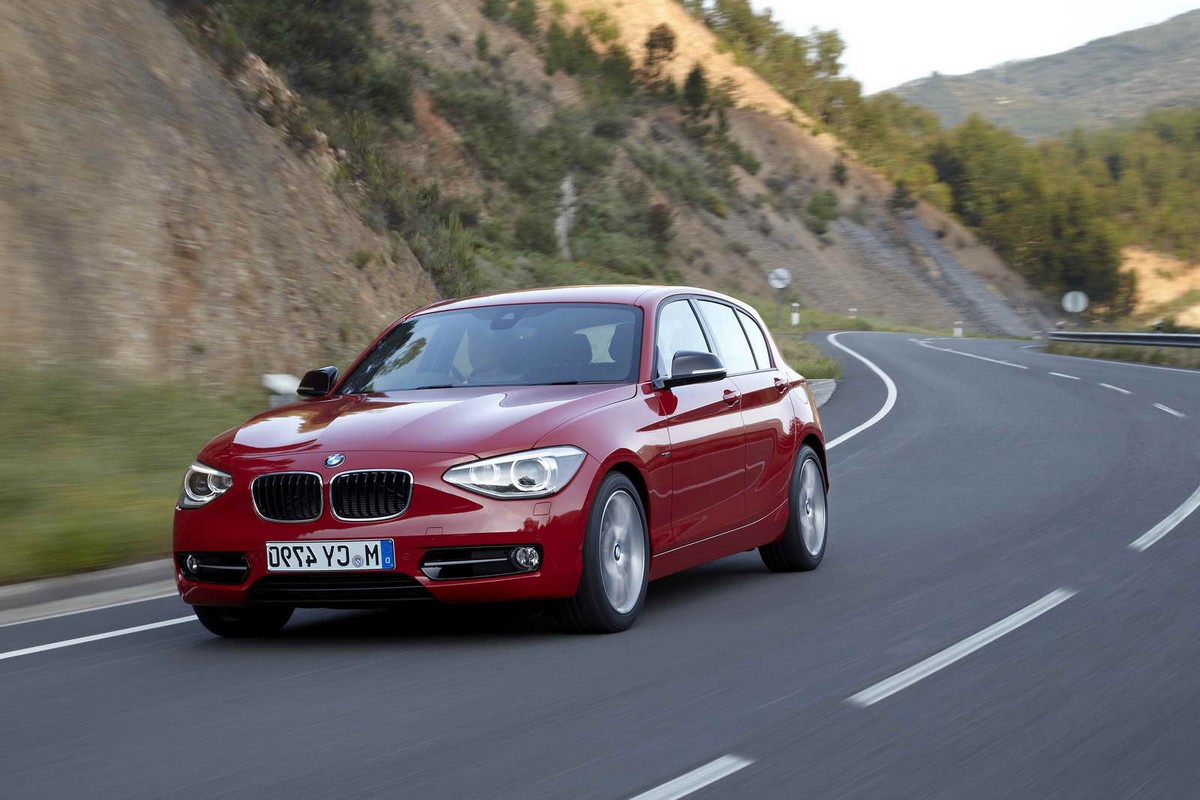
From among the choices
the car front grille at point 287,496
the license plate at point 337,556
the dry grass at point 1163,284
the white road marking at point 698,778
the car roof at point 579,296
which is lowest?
the dry grass at point 1163,284

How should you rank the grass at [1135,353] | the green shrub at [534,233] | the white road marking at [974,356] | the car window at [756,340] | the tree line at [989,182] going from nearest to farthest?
the car window at [756,340]
the white road marking at [974,356]
the grass at [1135,353]
the green shrub at [534,233]
the tree line at [989,182]

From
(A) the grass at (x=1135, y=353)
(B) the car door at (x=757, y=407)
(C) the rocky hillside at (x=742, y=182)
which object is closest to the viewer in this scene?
(B) the car door at (x=757, y=407)

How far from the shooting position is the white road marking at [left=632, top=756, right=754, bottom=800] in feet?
14.8

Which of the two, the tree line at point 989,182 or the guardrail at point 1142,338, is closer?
the guardrail at point 1142,338

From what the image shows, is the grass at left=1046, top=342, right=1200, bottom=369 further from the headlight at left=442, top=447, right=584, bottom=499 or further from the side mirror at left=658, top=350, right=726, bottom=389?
the headlight at left=442, top=447, right=584, bottom=499

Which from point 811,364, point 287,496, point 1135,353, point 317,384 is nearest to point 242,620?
point 287,496

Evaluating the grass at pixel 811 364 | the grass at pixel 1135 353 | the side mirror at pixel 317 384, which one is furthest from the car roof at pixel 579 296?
the grass at pixel 1135 353

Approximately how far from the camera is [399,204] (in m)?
28.8

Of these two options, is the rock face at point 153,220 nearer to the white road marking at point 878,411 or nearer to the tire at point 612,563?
the white road marking at point 878,411

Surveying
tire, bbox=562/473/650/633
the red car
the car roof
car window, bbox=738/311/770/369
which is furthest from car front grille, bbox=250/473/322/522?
car window, bbox=738/311/770/369

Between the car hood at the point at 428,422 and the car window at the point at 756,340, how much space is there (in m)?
2.04

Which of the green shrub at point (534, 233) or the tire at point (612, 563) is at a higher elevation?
the tire at point (612, 563)

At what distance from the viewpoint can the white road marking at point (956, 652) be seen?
19.3ft

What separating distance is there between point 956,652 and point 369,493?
264 cm
